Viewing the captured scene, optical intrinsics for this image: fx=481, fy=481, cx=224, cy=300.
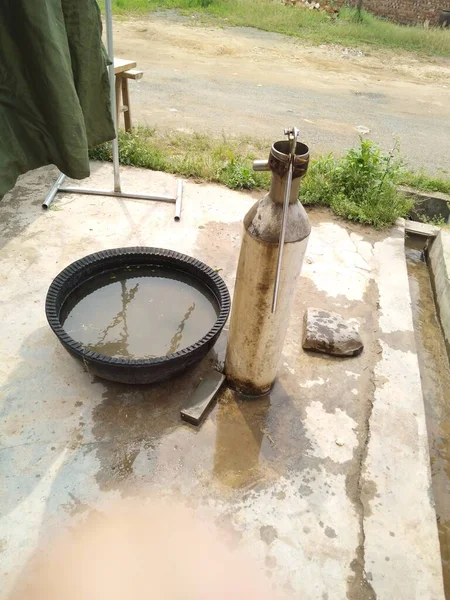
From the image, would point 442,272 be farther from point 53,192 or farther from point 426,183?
point 53,192

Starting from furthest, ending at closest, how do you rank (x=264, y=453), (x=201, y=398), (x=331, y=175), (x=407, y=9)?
(x=407, y=9), (x=331, y=175), (x=201, y=398), (x=264, y=453)

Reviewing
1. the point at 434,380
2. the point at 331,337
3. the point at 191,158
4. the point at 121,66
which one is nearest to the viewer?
the point at 331,337

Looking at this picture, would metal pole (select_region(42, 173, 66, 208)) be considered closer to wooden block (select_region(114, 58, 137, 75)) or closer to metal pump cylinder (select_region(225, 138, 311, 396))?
wooden block (select_region(114, 58, 137, 75))

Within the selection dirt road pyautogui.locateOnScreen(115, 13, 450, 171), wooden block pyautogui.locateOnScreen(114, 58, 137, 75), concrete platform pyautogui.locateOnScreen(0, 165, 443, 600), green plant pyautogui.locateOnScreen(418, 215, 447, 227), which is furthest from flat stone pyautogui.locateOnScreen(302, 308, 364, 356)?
dirt road pyautogui.locateOnScreen(115, 13, 450, 171)

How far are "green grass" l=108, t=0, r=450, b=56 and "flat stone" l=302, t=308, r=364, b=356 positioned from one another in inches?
380

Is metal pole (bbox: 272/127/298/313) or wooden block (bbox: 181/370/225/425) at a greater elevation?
metal pole (bbox: 272/127/298/313)

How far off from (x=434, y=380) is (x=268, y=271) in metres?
1.82

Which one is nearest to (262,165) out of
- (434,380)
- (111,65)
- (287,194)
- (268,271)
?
(287,194)

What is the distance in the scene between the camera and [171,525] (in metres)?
2.06

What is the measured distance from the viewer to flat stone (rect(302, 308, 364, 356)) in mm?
2928

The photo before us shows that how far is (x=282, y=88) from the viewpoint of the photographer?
7945mm

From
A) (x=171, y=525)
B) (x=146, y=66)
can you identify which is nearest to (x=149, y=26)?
(x=146, y=66)

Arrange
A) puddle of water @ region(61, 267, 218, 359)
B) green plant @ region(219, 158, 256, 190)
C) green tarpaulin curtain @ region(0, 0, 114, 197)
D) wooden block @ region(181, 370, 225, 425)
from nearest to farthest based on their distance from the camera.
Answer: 1. green tarpaulin curtain @ region(0, 0, 114, 197)
2. wooden block @ region(181, 370, 225, 425)
3. puddle of water @ region(61, 267, 218, 359)
4. green plant @ region(219, 158, 256, 190)

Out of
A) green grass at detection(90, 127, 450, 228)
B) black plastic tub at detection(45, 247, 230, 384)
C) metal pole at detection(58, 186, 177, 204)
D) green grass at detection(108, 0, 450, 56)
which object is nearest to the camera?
black plastic tub at detection(45, 247, 230, 384)
